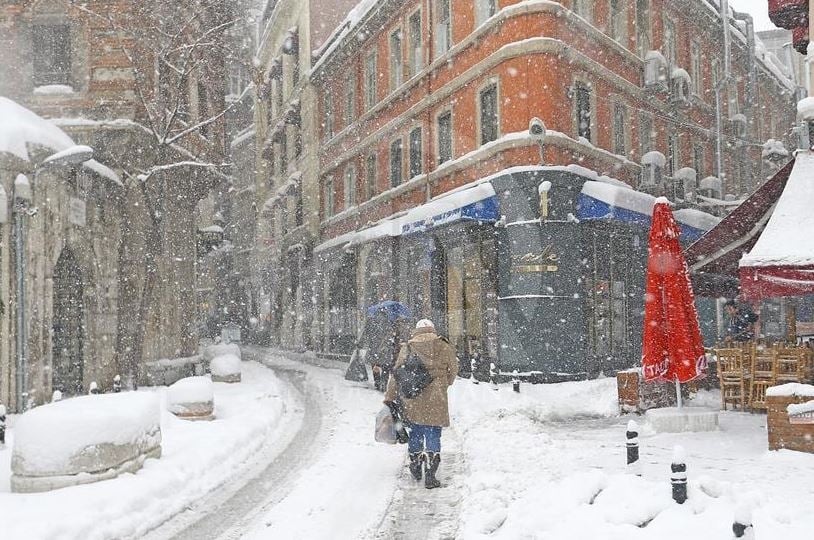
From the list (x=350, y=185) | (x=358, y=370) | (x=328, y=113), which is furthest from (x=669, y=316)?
(x=328, y=113)

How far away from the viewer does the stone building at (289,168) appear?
109 ft

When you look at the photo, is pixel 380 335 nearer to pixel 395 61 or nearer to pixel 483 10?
pixel 483 10

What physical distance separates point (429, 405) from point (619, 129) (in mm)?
14896

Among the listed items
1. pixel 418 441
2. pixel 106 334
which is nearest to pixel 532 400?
pixel 418 441

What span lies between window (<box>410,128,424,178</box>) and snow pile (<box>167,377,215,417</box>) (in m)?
12.2

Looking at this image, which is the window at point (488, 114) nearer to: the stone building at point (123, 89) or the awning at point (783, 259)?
the stone building at point (123, 89)

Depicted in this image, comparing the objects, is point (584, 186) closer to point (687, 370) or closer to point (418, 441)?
point (687, 370)

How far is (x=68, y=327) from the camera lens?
16.3 m

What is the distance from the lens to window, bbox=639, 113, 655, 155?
21414 millimetres

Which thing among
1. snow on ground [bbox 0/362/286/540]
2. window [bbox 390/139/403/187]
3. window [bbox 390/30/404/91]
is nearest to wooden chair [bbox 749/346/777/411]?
snow on ground [bbox 0/362/286/540]

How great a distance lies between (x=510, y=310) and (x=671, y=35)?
38.6 feet

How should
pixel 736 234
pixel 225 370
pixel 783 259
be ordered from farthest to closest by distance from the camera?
pixel 225 370, pixel 736 234, pixel 783 259

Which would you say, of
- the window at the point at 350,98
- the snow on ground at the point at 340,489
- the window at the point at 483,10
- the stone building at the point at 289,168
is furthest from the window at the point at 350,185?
the snow on ground at the point at 340,489

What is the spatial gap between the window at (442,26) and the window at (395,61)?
2.82 m
